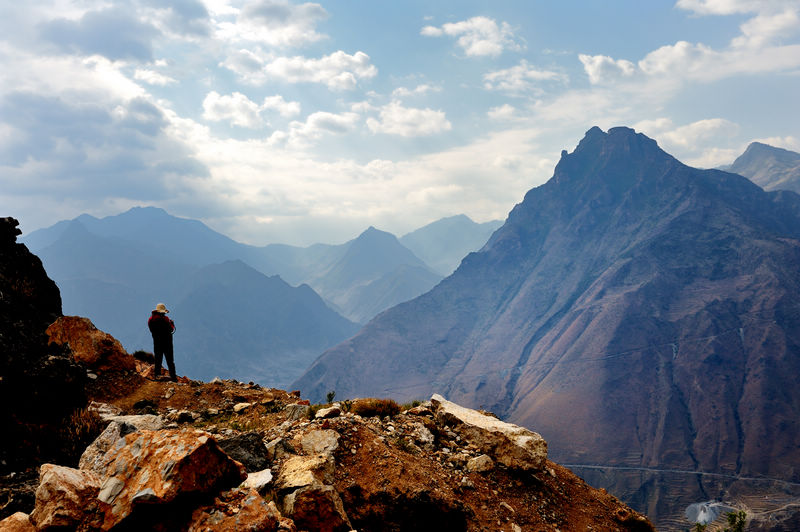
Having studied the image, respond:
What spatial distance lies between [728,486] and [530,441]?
160 m

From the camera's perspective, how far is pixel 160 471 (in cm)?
580

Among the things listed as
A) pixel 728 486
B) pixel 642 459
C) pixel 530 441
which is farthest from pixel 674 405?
pixel 530 441

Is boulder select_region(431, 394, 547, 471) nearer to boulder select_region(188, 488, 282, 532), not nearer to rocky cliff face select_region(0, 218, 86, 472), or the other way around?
boulder select_region(188, 488, 282, 532)

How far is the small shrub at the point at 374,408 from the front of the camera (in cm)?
1275

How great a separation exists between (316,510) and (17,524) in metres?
4.12

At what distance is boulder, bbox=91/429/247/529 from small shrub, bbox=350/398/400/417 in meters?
6.43

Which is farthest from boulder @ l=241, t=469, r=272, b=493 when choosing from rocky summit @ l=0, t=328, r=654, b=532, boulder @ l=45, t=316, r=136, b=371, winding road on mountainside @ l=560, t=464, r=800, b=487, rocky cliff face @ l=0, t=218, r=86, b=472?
winding road on mountainside @ l=560, t=464, r=800, b=487

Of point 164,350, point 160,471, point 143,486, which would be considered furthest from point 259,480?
point 164,350

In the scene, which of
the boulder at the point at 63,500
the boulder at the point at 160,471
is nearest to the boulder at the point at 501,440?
the boulder at the point at 160,471

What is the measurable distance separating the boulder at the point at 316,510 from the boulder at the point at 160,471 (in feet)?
3.46

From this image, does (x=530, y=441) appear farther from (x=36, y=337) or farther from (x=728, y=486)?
(x=728, y=486)

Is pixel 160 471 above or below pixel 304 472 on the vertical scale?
above

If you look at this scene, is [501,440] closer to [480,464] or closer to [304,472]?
[480,464]

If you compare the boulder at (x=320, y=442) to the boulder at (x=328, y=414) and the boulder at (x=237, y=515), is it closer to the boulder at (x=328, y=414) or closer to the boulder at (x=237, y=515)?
the boulder at (x=328, y=414)
